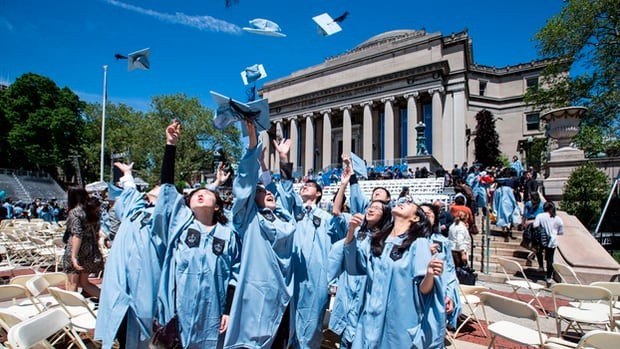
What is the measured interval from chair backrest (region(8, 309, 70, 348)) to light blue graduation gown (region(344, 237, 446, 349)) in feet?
8.17

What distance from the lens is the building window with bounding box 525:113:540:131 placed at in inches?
1762

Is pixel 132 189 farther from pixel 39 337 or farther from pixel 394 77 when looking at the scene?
pixel 394 77

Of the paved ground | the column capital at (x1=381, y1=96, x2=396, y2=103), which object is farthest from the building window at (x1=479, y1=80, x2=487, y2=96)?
the paved ground

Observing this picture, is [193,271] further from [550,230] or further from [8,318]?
[550,230]

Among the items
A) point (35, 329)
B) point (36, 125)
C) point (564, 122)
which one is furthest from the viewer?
point (36, 125)

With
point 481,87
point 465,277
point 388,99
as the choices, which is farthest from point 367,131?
point 465,277

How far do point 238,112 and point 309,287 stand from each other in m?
1.86

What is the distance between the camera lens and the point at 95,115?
5559cm

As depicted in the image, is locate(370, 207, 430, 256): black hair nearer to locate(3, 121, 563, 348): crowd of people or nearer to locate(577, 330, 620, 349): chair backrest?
locate(3, 121, 563, 348): crowd of people

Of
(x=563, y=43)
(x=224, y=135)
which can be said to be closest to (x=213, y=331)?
(x=563, y=43)

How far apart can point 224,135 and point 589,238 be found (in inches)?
1712

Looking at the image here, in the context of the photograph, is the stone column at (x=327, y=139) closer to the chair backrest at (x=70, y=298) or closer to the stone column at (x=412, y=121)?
the stone column at (x=412, y=121)

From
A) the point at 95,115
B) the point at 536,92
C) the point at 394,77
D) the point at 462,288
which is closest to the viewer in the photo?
→ the point at 462,288

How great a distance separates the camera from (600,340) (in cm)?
280
